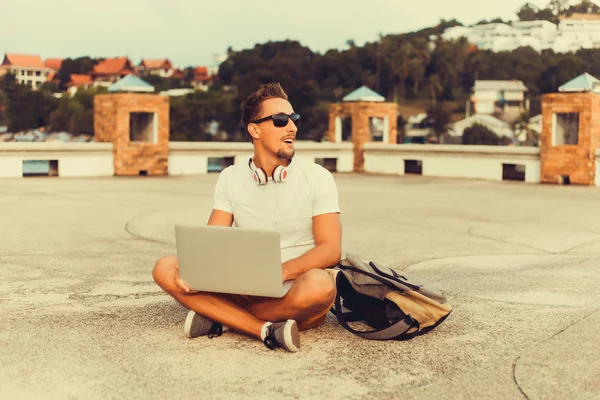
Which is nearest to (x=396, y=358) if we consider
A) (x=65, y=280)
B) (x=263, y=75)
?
(x=65, y=280)

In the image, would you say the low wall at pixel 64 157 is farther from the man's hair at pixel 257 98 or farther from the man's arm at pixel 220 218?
the man's hair at pixel 257 98

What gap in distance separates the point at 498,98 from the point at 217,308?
445ft

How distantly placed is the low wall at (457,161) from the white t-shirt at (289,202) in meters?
16.3

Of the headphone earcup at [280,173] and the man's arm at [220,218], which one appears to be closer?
the headphone earcup at [280,173]

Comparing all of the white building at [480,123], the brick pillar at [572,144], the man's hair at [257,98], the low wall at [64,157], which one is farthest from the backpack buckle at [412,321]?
the white building at [480,123]

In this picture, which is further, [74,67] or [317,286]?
[74,67]

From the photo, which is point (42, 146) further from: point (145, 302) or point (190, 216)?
point (145, 302)

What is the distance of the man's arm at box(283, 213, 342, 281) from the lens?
484 centimetres

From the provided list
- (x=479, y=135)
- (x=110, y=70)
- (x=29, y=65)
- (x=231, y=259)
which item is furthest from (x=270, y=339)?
(x=29, y=65)

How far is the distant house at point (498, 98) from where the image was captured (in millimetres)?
133125

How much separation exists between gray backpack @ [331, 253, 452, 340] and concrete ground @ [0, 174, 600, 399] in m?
0.09

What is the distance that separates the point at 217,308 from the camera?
490 cm

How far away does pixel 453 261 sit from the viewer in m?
8.25

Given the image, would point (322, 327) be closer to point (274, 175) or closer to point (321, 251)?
point (321, 251)
